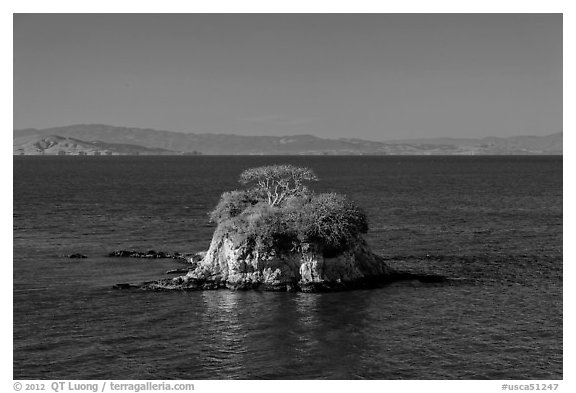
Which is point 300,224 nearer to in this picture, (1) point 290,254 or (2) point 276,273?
(1) point 290,254

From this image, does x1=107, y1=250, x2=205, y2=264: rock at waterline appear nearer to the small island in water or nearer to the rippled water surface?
the rippled water surface

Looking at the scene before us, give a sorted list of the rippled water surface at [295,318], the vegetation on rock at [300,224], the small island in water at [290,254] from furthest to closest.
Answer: the vegetation on rock at [300,224] < the small island in water at [290,254] < the rippled water surface at [295,318]

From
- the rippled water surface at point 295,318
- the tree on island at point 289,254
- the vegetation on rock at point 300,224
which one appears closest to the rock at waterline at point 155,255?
the rippled water surface at point 295,318

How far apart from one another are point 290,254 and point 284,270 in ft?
5.25

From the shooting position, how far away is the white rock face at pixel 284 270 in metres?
66.9

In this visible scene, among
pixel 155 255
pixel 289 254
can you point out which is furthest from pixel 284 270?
pixel 155 255

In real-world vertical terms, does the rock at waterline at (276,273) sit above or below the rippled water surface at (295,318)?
above

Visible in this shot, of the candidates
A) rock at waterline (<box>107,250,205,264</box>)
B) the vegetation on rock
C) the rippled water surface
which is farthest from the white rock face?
rock at waterline (<box>107,250,205,264</box>)

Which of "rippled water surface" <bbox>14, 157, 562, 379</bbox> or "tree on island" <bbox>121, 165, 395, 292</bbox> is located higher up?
"tree on island" <bbox>121, 165, 395, 292</bbox>

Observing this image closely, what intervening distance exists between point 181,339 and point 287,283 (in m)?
16.6

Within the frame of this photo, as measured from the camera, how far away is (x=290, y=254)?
222 feet

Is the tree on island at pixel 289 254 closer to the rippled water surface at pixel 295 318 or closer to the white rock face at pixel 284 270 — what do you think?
the white rock face at pixel 284 270

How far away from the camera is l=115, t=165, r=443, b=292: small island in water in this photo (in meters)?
67.2

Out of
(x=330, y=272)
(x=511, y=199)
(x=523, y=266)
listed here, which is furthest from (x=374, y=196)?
(x=330, y=272)
